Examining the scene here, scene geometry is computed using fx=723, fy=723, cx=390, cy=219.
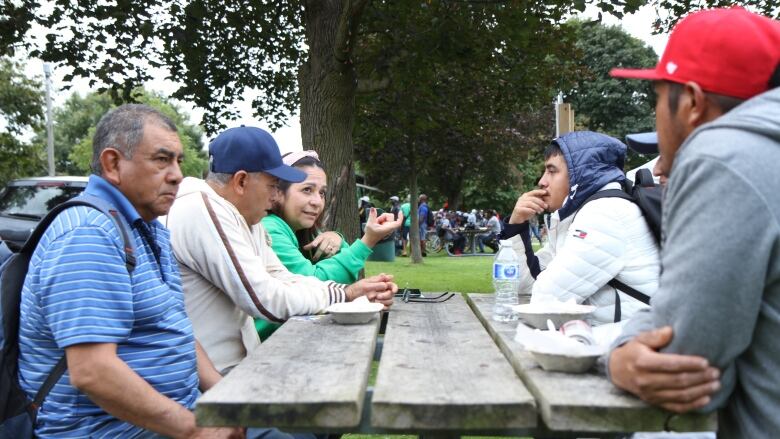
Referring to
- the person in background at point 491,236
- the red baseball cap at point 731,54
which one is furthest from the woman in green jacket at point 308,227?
the person in background at point 491,236

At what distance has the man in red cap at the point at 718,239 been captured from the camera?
1.55 metres

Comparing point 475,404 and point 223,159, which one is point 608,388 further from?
point 223,159

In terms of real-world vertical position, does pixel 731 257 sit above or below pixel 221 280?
above

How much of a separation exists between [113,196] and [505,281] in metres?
2.05

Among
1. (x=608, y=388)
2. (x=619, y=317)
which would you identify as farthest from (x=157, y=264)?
(x=619, y=317)

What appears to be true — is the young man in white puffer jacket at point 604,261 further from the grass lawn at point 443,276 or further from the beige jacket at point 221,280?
the grass lawn at point 443,276

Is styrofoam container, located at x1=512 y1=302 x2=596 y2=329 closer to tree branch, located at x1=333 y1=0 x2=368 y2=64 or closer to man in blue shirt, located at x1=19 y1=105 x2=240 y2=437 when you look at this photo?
man in blue shirt, located at x1=19 y1=105 x2=240 y2=437

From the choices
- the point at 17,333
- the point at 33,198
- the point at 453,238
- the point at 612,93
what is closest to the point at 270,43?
the point at 33,198

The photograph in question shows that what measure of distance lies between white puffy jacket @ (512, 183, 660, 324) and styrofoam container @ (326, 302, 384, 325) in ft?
2.46

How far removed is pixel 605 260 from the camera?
290cm

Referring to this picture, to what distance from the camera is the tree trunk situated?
8.73 meters

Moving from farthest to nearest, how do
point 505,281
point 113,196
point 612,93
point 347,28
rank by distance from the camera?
point 612,93 < point 347,28 < point 505,281 < point 113,196

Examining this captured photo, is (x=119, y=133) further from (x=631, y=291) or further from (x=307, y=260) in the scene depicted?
(x=631, y=291)

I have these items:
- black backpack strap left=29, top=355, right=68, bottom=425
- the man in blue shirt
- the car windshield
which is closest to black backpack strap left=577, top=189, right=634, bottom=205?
the man in blue shirt
